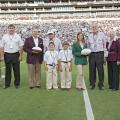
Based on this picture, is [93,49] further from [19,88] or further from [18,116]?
[18,116]

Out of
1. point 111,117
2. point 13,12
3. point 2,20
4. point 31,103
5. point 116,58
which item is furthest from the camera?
point 13,12

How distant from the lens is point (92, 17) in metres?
94.0

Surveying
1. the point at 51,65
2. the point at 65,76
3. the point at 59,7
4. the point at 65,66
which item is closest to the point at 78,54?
the point at 65,66

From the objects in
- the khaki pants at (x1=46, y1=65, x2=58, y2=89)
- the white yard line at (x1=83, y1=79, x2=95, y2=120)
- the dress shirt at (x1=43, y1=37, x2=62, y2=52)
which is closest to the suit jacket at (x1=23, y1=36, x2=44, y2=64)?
the dress shirt at (x1=43, y1=37, x2=62, y2=52)

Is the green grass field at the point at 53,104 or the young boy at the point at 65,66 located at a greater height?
the young boy at the point at 65,66

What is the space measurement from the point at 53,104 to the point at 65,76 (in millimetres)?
3011

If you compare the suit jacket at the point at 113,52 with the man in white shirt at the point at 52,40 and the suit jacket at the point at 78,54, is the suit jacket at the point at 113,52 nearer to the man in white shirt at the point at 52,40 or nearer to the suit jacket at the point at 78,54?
the suit jacket at the point at 78,54

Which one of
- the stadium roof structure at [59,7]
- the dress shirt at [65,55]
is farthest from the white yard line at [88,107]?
the stadium roof structure at [59,7]

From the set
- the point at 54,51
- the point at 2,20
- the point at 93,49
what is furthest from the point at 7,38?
the point at 2,20

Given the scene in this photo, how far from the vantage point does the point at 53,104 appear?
12.1 metres

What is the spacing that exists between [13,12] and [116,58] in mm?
89084

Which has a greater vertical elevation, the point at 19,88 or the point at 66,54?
the point at 66,54

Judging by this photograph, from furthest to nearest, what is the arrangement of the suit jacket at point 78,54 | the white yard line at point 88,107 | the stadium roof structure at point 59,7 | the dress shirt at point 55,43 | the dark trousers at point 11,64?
the stadium roof structure at point 59,7 < the dress shirt at point 55,43 < the dark trousers at point 11,64 < the suit jacket at point 78,54 < the white yard line at point 88,107

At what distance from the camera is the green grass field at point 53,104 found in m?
10.6
